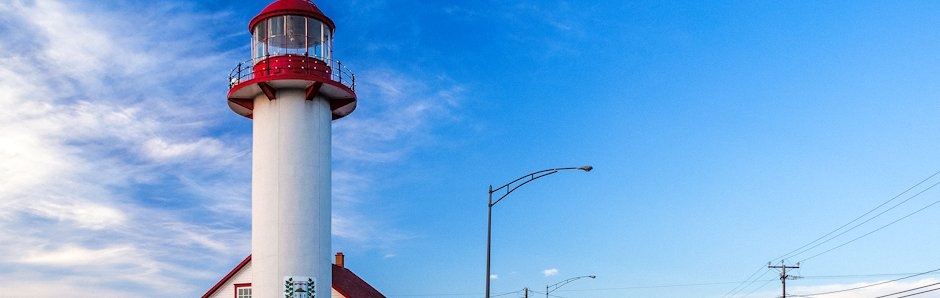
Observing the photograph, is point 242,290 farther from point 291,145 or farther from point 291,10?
point 291,10

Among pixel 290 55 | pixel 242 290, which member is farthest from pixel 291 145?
pixel 242 290

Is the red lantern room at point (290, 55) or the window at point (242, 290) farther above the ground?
the red lantern room at point (290, 55)

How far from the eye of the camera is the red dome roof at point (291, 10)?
33500mm

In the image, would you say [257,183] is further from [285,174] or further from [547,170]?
[547,170]

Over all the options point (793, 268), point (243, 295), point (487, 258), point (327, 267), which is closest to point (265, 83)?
point (327, 267)

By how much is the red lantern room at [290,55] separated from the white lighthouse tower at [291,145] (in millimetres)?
33

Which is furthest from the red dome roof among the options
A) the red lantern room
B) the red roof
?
the red roof

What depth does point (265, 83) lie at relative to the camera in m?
32.9

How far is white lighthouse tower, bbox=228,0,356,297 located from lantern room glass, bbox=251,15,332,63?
0.11ft

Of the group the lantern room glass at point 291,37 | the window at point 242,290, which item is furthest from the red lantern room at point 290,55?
the window at point 242,290

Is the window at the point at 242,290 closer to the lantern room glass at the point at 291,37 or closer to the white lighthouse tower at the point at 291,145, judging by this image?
the white lighthouse tower at the point at 291,145

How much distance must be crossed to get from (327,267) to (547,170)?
8.23 metres

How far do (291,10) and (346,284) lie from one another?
55.4 feet

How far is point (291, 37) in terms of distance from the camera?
33781mm
